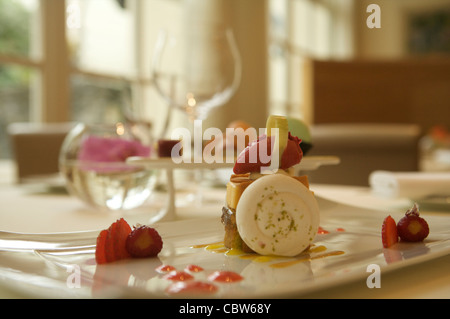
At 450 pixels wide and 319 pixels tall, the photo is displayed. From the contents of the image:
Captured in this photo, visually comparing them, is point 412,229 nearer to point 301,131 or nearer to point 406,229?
point 406,229

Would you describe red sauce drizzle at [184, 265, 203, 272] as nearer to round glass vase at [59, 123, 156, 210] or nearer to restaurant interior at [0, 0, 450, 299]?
restaurant interior at [0, 0, 450, 299]

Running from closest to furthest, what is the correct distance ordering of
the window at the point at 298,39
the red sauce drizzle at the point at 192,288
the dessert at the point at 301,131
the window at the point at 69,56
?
the red sauce drizzle at the point at 192,288, the dessert at the point at 301,131, the window at the point at 69,56, the window at the point at 298,39

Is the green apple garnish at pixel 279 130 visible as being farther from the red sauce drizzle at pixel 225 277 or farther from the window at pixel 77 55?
the window at pixel 77 55

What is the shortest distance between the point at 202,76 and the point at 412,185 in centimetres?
45

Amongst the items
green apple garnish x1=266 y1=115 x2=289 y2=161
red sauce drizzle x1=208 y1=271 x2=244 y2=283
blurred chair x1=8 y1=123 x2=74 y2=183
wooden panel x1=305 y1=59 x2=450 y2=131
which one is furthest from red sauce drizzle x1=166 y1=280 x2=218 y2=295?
wooden panel x1=305 y1=59 x2=450 y2=131

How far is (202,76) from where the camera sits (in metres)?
1.00

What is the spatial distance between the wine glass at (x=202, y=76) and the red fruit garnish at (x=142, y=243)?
0.56 meters

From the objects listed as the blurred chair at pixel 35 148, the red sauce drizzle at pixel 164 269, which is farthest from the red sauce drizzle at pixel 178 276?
the blurred chair at pixel 35 148

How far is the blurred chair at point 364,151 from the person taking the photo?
1.76m

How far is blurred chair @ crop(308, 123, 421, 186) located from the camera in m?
1.76

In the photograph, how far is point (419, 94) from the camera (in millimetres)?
4367

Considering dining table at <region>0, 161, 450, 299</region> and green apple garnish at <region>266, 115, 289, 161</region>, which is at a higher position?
green apple garnish at <region>266, 115, 289, 161</region>

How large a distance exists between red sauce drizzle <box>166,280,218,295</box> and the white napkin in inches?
22.5
